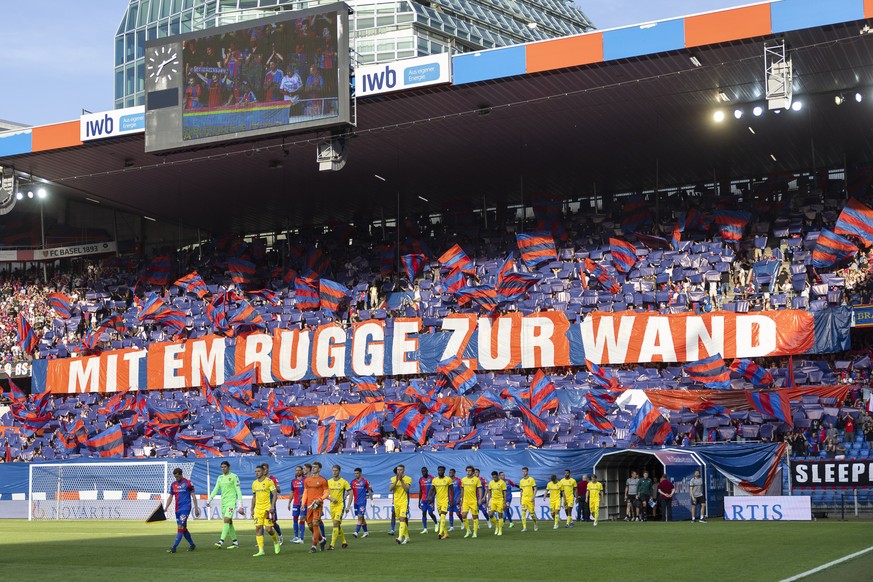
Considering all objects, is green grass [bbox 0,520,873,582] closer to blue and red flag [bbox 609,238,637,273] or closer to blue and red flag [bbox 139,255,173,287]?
blue and red flag [bbox 609,238,637,273]

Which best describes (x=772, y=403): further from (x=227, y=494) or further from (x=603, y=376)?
(x=227, y=494)

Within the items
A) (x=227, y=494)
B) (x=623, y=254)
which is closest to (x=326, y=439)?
(x=623, y=254)

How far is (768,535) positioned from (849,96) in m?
19.3

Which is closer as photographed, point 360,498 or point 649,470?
point 360,498

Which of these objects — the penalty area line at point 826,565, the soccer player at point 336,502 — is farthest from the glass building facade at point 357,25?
the penalty area line at point 826,565

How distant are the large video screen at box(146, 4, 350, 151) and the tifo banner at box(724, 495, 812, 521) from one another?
54.6 feet

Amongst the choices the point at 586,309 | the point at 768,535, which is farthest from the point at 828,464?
the point at 586,309

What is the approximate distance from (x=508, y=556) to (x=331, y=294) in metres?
28.9

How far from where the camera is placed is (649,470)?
33.9 m

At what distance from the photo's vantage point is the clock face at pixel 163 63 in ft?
126

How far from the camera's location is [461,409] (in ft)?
131

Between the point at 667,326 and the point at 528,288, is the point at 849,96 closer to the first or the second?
the point at 667,326

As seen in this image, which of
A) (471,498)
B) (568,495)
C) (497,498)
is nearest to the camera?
(471,498)

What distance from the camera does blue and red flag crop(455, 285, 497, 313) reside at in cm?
4419
